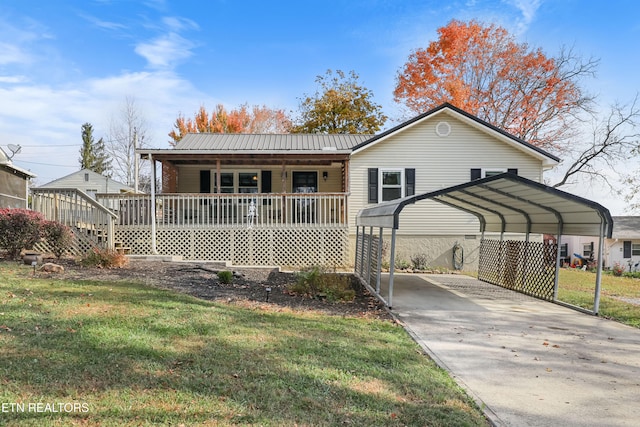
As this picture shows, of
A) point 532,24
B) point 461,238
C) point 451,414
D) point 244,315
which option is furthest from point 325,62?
point 451,414

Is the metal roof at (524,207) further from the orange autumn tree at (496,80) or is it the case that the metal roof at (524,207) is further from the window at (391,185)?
the orange autumn tree at (496,80)

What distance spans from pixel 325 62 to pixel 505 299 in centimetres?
2458

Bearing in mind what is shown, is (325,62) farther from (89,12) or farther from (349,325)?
(349,325)

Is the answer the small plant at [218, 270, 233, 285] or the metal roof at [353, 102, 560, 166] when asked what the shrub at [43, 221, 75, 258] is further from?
the metal roof at [353, 102, 560, 166]

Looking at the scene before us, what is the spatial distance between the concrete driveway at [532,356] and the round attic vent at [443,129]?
7.89m

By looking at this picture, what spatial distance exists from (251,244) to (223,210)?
56.5 inches

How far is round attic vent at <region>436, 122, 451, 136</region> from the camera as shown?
50.3 feet

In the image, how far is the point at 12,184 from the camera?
637 inches

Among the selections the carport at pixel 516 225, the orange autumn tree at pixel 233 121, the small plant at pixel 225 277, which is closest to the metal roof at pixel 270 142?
the carport at pixel 516 225

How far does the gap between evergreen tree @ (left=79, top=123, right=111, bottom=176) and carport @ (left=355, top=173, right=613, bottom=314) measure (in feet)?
152

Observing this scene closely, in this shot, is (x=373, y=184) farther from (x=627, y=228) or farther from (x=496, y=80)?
(x=627, y=228)

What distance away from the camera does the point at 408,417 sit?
3145mm

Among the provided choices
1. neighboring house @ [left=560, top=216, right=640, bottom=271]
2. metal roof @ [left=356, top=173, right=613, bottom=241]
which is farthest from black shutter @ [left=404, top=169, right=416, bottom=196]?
neighboring house @ [left=560, top=216, right=640, bottom=271]

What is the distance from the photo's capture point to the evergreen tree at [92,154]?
163ft
